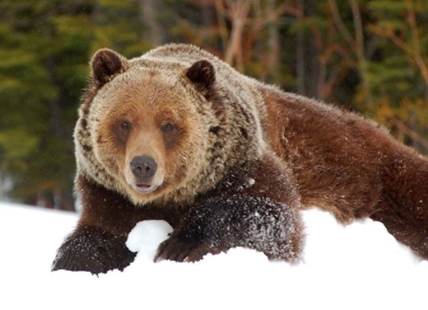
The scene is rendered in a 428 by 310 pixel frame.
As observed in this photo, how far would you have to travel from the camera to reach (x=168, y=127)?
18.2 ft

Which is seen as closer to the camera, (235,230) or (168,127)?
(235,230)

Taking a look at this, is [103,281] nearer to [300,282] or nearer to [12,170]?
[300,282]

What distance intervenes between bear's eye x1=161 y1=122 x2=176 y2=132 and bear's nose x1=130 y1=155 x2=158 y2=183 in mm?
360

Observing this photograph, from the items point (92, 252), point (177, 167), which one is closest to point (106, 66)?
point (177, 167)

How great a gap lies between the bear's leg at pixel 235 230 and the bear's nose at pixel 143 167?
1.45 feet

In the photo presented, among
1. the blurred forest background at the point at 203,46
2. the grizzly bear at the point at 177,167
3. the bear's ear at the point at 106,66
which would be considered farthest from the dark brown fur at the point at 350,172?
the blurred forest background at the point at 203,46

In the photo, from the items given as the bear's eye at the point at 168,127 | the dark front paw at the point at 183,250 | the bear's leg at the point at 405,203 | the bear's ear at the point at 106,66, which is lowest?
the bear's leg at the point at 405,203

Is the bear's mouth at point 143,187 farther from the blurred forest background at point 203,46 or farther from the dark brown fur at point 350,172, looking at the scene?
the blurred forest background at point 203,46

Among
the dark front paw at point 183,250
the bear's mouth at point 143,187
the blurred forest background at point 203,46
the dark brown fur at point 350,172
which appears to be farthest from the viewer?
the blurred forest background at point 203,46

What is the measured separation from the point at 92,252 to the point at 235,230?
104 centimetres

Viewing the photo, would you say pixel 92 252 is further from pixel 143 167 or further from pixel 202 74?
pixel 202 74

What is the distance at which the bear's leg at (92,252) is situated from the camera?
5.50m

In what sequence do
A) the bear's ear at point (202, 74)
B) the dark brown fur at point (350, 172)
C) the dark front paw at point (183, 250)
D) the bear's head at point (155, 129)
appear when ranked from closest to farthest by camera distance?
the dark front paw at point (183, 250) → the bear's head at point (155, 129) → the bear's ear at point (202, 74) → the dark brown fur at point (350, 172)

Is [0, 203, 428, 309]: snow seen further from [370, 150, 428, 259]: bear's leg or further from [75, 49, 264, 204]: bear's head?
[370, 150, 428, 259]: bear's leg
